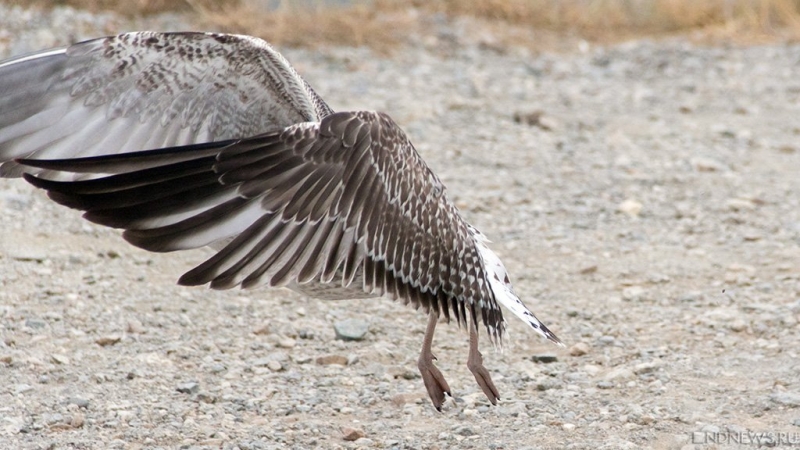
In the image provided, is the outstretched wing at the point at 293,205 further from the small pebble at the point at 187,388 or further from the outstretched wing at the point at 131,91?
the small pebble at the point at 187,388

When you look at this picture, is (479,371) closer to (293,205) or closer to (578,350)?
(578,350)

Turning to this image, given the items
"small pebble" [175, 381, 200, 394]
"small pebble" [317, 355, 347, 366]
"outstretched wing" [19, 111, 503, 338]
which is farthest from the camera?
"small pebble" [317, 355, 347, 366]

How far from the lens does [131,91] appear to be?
17.0 ft

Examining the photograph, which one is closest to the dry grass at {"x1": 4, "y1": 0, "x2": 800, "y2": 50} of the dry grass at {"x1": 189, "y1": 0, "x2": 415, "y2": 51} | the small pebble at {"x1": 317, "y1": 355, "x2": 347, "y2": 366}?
the dry grass at {"x1": 189, "y1": 0, "x2": 415, "y2": 51}

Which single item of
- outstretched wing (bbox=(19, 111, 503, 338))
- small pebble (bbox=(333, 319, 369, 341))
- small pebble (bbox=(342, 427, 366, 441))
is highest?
outstretched wing (bbox=(19, 111, 503, 338))

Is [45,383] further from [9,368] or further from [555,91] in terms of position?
[555,91]

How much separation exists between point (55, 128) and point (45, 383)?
108 cm

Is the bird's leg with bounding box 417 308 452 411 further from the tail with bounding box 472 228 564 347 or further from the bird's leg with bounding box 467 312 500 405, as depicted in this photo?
the tail with bounding box 472 228 564 347

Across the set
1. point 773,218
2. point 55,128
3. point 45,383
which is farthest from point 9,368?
point 773,218

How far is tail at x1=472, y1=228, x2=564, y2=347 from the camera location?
199 inches

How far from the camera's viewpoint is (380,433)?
5.03 m

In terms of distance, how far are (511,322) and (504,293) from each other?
47.8 inches

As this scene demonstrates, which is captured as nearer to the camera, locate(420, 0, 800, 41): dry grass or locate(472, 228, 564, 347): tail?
locate(472, 228, 564, 347): tail

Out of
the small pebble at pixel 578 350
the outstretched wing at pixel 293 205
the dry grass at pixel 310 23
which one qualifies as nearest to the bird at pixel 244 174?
the outstretched wing at pixel 293 205
